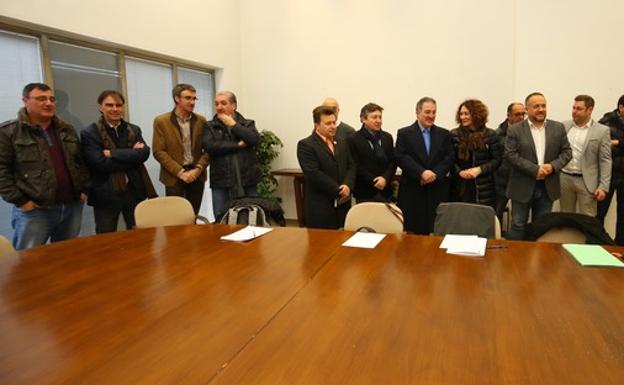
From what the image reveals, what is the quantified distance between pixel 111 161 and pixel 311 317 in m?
2.55

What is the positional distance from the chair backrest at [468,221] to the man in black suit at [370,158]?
112cm

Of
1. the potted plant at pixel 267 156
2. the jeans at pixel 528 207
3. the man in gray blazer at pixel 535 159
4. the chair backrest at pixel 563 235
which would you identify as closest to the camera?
the chair backrest at pixel 563 235

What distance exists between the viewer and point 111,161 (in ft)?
11.1

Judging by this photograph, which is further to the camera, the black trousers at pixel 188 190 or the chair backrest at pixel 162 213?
the black trousers at pixel 188 190

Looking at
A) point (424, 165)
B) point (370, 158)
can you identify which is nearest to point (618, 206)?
point (424, 165)

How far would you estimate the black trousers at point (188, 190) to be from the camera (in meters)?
3.93

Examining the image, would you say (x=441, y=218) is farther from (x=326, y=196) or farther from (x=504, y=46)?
(x=504, y=46)

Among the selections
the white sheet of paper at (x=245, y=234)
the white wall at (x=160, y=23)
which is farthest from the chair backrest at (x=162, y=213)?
the white wall at (x=160, y=23)

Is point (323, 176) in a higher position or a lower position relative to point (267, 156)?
lower

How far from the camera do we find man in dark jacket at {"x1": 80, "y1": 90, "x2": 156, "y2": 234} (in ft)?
11.1

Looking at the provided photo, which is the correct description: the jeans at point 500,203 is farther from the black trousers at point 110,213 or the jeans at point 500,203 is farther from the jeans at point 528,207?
the black trousers at point 110,213

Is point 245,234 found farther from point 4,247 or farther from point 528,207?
point 528,207

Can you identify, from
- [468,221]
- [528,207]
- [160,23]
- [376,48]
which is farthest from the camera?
[376,48]

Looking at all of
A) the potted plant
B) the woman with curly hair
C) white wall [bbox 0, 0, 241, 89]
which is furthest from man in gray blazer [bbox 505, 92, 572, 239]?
white wall [bbox 0, 0, 241, 89]
